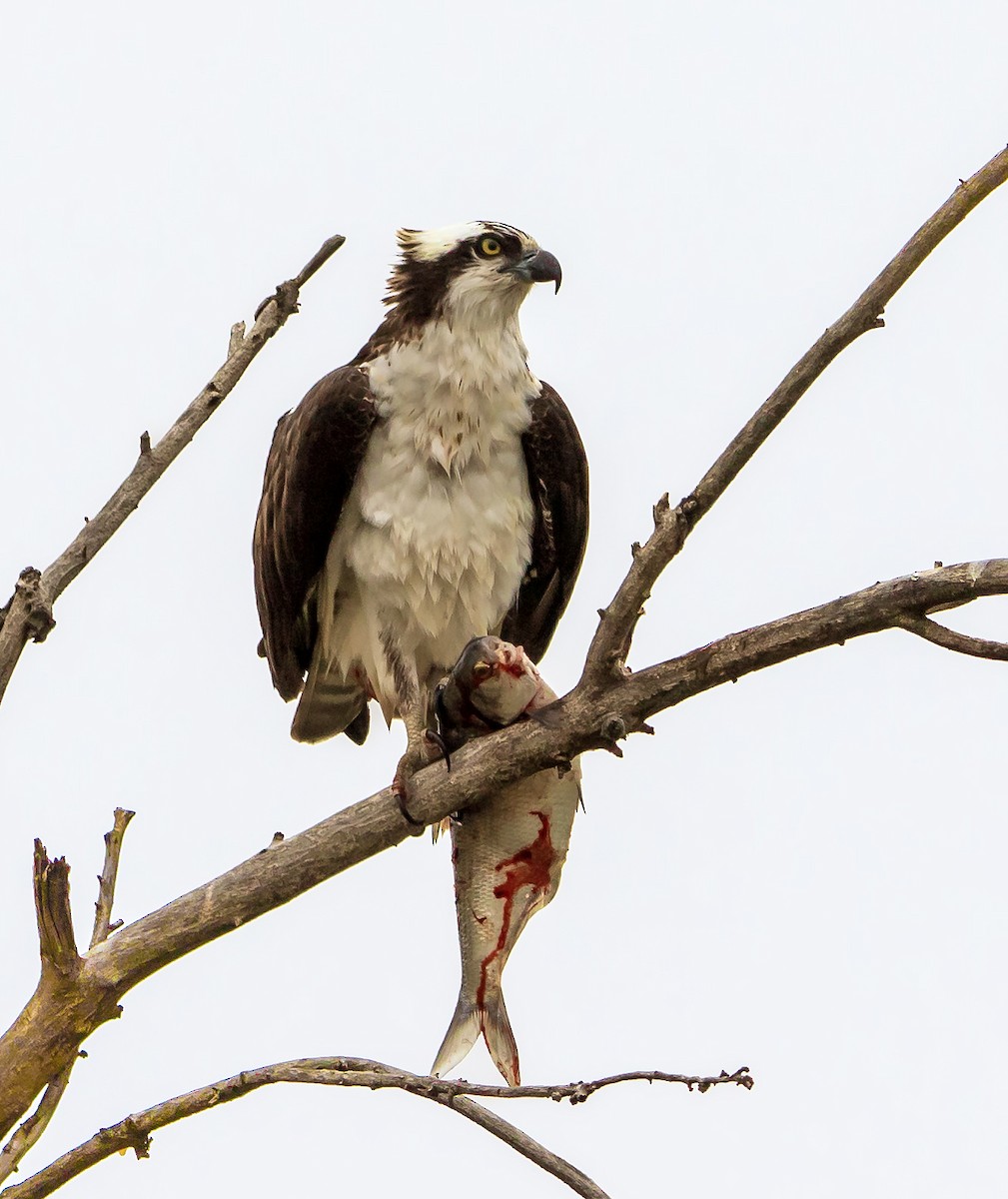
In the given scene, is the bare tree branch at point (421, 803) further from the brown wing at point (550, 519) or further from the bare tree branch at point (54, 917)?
the brown wing at point (550, 519)

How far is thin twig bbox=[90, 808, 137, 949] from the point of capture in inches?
192

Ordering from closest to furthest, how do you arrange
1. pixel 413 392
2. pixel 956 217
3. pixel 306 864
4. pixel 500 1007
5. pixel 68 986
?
pixel 956 217
pixel 68 986
pixel 306 864
pixel 500 1007
pixel 413 392

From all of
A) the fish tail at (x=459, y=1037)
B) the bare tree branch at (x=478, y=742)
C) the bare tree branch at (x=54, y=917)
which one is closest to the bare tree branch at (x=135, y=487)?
the bare tree branch at (x=478, y=742)

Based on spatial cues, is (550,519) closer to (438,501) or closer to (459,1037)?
(438,501)

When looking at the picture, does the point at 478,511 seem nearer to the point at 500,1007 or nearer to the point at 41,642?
the point at 500,1007

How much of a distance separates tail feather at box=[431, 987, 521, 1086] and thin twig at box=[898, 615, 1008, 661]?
2.12 meters

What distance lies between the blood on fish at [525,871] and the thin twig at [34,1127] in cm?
160

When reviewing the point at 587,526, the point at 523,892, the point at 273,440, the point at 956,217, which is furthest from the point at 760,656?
the point at 273,440

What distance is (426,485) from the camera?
21.9ft

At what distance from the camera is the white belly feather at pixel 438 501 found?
21.9ft

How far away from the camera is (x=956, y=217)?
4.30 m

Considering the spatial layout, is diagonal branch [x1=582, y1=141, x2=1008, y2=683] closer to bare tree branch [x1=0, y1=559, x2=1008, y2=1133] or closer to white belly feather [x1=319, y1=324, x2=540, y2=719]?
bare tree branch [x1=0, y1=559, x2=1008, y2=1133]

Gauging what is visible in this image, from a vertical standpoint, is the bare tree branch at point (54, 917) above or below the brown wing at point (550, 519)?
below

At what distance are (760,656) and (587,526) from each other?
8.74 feet
